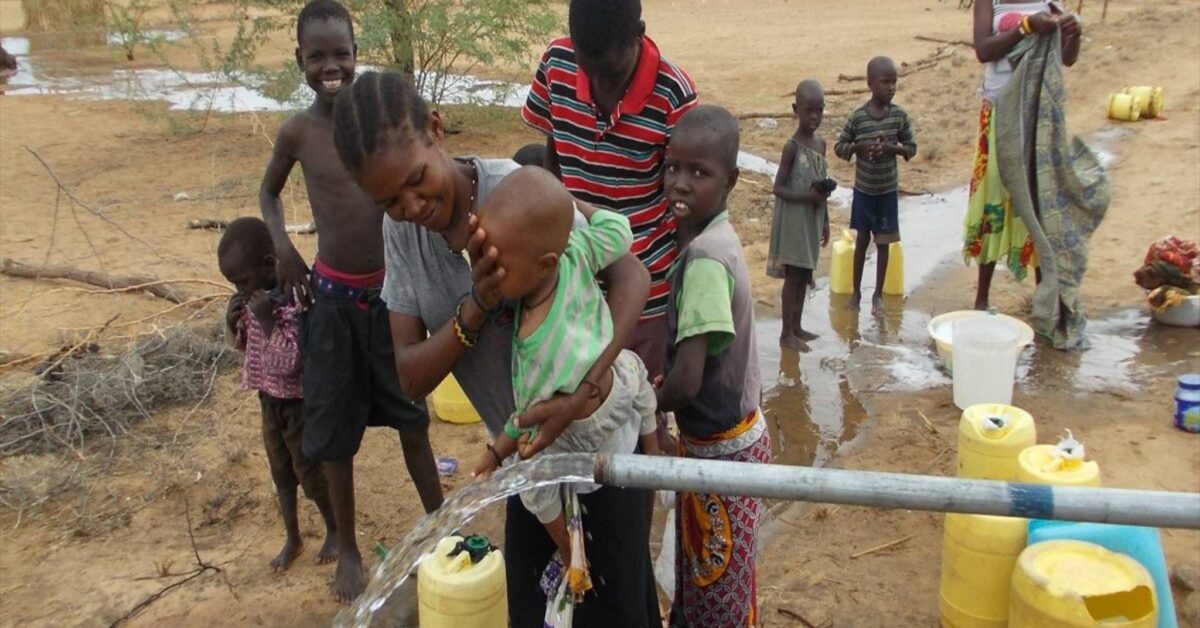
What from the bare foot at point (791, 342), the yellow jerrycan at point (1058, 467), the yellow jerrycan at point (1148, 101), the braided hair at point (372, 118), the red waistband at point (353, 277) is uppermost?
Result: the braided hair at point (372, 118)

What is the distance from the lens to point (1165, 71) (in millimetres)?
11023

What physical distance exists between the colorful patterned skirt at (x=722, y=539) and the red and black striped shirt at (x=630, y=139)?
Result: 50 cm

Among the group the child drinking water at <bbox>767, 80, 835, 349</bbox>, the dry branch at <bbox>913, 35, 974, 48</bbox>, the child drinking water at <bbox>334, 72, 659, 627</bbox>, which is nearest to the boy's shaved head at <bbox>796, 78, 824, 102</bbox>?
the child drinking water at <bbox>767, 80, 835, 349</bbox>

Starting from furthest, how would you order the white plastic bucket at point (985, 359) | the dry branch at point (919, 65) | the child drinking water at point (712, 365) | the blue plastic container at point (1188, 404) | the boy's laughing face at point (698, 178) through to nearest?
1. the dry branch at point (919, 65)
2. the white plastic bucket at point (985, 359)
3. the blue plastic container at point (1188, 404)
4. the boy's laughing face at point (698, 178)
5. the child drinking water at point (712, 365)

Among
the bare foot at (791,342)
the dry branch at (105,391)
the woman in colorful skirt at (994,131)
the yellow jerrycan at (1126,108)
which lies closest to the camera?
the dry branch at (105,391)

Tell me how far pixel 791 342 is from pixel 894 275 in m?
1.02

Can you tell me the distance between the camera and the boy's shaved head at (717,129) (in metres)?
2.24

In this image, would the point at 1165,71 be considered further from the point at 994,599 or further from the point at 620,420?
the point at 620,420

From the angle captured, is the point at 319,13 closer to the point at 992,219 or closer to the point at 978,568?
the point at 978,568

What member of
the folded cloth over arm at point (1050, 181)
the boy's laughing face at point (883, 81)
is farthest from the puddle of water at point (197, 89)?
the folded cloth over arm at point (1050, 181)

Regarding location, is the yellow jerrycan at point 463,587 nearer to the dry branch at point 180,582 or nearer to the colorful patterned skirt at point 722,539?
the colorful patterned skirt at point 722,539

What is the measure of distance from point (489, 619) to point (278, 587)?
1.08 m

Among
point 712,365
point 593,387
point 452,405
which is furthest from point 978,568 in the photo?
point 452,405

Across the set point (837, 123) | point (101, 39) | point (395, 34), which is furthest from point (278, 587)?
point (101, 39)
